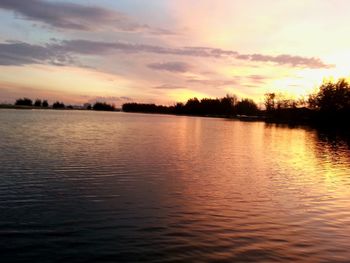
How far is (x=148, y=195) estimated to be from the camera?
20.0 m

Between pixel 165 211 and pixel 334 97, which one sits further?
pixel 334 97

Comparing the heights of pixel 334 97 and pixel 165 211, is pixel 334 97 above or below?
above

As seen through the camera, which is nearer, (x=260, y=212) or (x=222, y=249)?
(x=222, y=249)

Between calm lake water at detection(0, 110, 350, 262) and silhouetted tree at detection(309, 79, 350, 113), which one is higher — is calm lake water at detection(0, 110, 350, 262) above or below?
below

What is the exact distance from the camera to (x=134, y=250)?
12.3 metres

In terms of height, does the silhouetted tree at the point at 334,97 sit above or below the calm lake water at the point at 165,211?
above

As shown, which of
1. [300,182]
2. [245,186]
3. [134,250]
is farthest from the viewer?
[300,182]

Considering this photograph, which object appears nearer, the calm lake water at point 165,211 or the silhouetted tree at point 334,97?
the calm lake water at point 165,211

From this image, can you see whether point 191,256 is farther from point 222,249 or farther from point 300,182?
point 300,182

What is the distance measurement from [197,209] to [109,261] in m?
7.07

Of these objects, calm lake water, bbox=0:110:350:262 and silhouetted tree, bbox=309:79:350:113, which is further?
silhouetted tree, bbox=309:79:350:113

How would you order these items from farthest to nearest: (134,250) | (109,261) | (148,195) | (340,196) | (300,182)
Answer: (300,182) < (340,196) < (148,195) < (134,250) < (109,261)

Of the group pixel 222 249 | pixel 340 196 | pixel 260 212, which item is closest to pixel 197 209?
pixel 260 212

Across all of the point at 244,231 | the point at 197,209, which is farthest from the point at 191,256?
the point at 197,209
